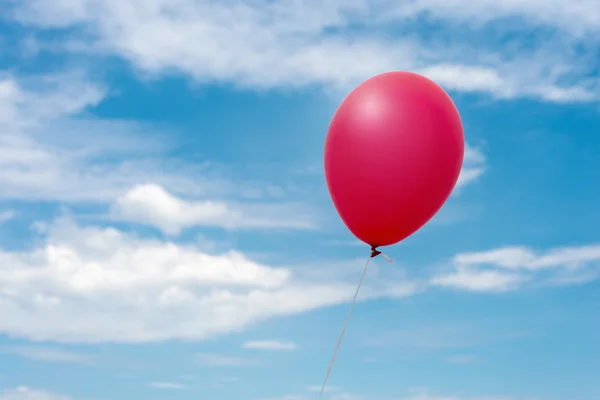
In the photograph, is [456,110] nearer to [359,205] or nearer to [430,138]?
[430,138]

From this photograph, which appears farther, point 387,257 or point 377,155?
point 387,257

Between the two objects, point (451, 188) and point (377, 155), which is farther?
point (451, 188)

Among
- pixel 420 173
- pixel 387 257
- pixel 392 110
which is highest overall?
pixel 392 110

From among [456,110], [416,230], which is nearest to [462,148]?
[456,110]

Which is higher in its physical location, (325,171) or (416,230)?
(325,171)

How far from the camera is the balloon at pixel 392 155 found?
361 inches

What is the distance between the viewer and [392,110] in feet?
30.3

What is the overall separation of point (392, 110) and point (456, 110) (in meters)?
1.15

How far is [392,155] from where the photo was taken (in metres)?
9.13

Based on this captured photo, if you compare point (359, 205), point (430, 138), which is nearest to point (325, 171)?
point (359, 205)

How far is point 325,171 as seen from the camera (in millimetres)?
10031

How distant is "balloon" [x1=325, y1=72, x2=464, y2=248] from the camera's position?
9.17 m

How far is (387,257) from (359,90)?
2.16 meters

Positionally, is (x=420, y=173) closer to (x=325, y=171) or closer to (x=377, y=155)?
(x=377, y=155)
